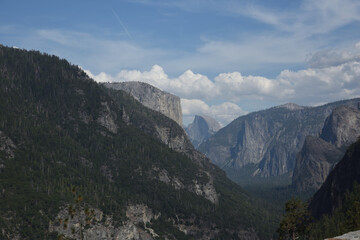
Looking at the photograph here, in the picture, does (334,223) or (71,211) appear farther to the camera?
(334,223)

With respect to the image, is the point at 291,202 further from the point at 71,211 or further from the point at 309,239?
the point at 309,239

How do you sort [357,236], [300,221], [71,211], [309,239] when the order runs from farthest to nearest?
[309,239] → [300,221] → [71,211] → [357,236]

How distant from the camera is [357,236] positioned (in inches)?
2502

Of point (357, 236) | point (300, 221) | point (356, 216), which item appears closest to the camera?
point (357, 236)

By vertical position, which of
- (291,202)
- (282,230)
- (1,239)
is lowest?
(1,239)

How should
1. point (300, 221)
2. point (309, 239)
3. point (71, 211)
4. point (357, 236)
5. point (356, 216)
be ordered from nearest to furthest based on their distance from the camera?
1. point (357, 236)
2. point (71, 211)
3. point (300, 221)
4. point (356, 216)
5. point (309, 239)

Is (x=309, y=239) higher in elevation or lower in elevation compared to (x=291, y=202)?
lower

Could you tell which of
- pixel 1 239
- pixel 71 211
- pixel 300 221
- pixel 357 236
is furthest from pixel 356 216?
pixel 1 239

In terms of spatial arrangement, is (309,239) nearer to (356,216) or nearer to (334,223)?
(334,223)

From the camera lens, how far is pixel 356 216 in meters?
139

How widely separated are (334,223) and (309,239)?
1661cm

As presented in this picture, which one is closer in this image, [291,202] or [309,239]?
[291,202]

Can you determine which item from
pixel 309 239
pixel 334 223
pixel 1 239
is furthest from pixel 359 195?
pixel 1 239

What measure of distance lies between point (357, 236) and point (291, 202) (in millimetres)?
58732
